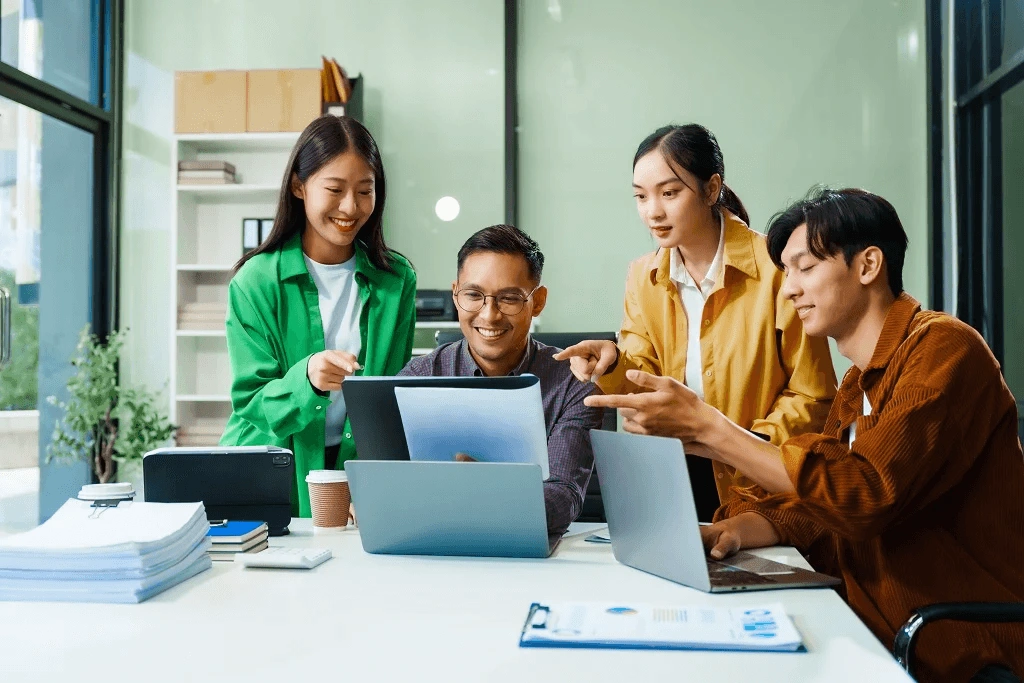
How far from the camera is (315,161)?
6.73 feet

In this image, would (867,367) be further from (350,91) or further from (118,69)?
(118,69)

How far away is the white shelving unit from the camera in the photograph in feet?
15.0

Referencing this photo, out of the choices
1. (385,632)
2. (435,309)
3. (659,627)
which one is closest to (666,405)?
(659,627)

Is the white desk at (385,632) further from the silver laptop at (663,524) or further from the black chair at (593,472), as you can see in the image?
the black chair at (593,472)

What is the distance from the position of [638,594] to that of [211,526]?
0.73 m

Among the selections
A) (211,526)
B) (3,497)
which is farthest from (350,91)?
(211,526)

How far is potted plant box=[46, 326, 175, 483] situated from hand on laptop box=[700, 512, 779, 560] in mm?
3578

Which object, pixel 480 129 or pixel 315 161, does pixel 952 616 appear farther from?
pixel 480 129

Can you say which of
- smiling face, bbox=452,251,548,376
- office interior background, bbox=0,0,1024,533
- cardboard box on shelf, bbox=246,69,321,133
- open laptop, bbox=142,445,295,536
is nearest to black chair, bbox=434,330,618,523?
smiling face, bbox=452,251,548,376

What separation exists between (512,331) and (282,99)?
9.73 ft

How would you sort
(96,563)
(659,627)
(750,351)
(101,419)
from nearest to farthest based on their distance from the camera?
(659,627) → (96,563) → (750,351) → (101,419)

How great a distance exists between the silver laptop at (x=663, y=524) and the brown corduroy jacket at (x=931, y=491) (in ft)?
0.42

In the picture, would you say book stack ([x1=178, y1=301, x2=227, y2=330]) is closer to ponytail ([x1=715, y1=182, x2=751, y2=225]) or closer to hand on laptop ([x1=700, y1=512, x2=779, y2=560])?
ponytail ([x1=715, y1=182, x2=751, y2=225])

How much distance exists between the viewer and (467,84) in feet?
15.3
